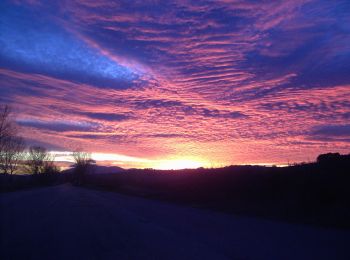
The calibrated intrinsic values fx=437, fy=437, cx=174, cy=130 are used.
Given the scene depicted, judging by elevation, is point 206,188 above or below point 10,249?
above

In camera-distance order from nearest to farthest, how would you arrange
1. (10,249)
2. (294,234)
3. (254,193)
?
1. (10,249)
2. (294,234)
3. (254,193)

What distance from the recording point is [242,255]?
1017 centimetres

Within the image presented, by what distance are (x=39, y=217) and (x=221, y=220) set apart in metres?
7.91

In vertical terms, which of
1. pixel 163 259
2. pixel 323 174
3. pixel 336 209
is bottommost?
pixel 163 259

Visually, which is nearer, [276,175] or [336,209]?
[336,209]

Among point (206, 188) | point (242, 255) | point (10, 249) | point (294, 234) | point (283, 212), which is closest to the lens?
point (242, 255)

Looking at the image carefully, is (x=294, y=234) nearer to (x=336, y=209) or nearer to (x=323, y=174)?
(x=336, y=209)

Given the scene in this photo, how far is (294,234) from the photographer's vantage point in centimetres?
1413

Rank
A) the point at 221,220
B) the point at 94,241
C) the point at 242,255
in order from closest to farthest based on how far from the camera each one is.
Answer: the point at 242,255, the point at 94,241, the point at 221,220

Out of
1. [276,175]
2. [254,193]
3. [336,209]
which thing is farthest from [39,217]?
[276,175]

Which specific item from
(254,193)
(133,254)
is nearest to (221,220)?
(133,254)

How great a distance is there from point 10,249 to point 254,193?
23284 millimetres

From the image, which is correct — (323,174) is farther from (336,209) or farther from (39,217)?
(39,217)

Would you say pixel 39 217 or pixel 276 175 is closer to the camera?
pixel 39 217
